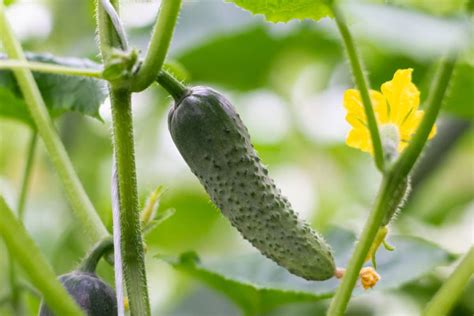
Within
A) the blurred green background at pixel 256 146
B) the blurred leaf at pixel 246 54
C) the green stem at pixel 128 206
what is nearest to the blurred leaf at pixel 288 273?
the blurred green background at pixel 256 146

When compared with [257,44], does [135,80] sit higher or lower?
higher

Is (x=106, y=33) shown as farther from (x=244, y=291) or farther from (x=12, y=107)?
(x=244, y=291)

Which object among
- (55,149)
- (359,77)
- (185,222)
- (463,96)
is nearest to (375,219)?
(359,77)

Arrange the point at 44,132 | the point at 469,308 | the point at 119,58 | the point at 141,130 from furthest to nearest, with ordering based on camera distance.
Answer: the point at 141,130 → the point at 469,308 → the point at 44,132 → the point at 119,58

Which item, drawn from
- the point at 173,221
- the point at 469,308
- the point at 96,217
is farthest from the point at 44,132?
the point at 173,221

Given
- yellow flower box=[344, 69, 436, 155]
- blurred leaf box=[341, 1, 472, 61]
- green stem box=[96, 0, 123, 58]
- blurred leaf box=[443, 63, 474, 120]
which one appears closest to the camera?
blurred leaf box=[341, 1, 472, 61]

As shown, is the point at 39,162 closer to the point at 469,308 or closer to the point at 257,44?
the point at 257,44

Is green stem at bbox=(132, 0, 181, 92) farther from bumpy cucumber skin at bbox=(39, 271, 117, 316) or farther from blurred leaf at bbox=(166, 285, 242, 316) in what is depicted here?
blurred leaf at bbox=(166, 285, 242, 316)

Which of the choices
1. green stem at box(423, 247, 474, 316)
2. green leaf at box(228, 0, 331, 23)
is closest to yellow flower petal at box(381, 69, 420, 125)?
green leaf at box(228, 0, 331, 23)
